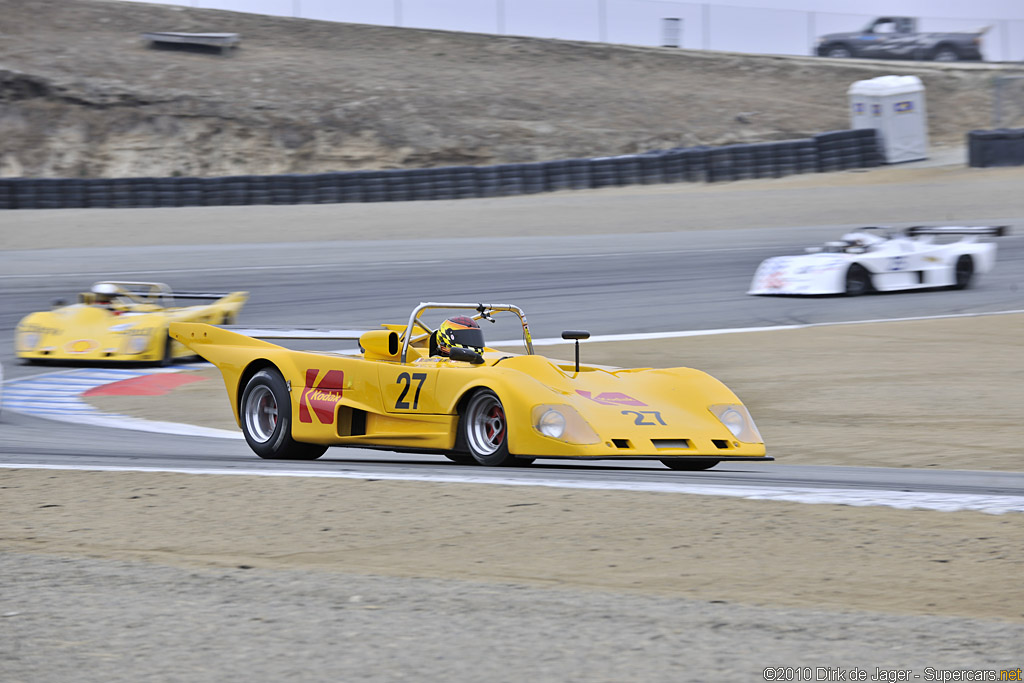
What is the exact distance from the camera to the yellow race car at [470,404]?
6941 millimetres

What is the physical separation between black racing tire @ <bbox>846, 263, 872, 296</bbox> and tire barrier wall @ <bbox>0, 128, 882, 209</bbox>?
10.9m

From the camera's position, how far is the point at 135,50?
38.2 metres

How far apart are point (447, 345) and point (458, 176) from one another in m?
19.9

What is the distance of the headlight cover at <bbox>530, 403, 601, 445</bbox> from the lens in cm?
684

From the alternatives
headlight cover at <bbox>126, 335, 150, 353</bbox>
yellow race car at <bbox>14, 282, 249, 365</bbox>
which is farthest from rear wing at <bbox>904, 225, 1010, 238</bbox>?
headlight cover at <bbox>126, 335, 150, 353</bbox>

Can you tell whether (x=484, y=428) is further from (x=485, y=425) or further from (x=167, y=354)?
(x=167, y=354)

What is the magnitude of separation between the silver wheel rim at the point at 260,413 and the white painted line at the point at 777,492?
130 centimetres

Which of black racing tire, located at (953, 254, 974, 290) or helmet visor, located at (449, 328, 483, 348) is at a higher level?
black racing tire, located at (953, 254, 974, 290)

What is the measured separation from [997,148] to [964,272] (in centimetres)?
1161

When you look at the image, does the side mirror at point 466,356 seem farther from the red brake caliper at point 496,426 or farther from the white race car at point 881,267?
the white race car at point 881,267

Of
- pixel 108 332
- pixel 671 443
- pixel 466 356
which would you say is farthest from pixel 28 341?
pixel 671 443

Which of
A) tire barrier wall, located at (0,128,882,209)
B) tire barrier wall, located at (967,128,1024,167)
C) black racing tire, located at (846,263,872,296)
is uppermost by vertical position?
tire barrier wall, located at (967,128,1024,167)

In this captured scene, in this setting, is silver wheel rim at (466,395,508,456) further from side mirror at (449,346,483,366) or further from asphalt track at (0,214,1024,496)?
asphalt track at (0,214,1024,496)

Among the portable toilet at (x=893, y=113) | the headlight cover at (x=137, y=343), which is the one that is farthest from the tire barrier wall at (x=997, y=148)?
the headlight cover at (x=137, y=343)
